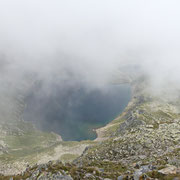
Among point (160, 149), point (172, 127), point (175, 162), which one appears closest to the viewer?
point (175, 162)

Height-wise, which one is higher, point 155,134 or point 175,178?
point 155,134

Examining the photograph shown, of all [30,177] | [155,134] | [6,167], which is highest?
[155,134]

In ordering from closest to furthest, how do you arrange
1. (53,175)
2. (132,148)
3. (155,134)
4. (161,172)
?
(161,172) → (53,175) → (132,148) → (155,134)

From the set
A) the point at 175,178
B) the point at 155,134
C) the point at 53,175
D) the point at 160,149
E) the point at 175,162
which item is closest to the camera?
the point at 175,178

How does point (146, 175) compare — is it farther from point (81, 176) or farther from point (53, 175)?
point (53, 175)

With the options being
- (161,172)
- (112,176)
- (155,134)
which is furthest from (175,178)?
(155,134)

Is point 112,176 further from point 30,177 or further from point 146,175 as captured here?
point 30,177

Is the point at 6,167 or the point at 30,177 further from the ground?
the point at 30,177

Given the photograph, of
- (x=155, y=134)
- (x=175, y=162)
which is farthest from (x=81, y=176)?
(x=155, y=134)

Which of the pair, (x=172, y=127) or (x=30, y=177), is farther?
(x=172, y=127)
